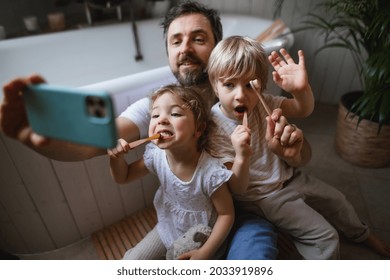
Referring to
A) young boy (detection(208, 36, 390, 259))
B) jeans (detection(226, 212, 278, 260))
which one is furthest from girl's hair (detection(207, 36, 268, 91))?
jeans (detection(226, 212, 278, 260))

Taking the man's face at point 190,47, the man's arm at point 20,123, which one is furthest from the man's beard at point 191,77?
the man's arm at point 20,123

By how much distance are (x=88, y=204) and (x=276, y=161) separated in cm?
66

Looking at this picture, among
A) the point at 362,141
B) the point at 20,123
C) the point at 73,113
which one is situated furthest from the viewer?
the point at 362,141

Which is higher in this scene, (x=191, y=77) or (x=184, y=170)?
(x=191, y=77)

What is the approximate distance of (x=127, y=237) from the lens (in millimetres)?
1030

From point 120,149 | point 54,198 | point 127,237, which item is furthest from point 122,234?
point 120,149

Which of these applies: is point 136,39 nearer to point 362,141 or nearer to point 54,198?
point 54,198

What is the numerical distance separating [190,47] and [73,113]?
57 centimetres

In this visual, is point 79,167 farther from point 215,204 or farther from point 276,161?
point 276,161

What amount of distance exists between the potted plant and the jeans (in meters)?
0.56

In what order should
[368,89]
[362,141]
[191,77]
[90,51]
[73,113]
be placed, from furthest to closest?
[90,51]
[362,141]
[368,89]
[191,77]
[73,113]

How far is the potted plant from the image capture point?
2.97 feet

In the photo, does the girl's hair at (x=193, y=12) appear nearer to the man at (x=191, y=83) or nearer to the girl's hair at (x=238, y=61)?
the man at (x=191, y=83)

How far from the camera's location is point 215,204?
67 cm
